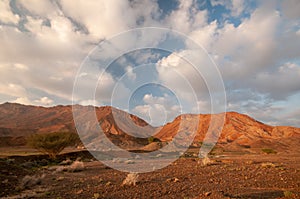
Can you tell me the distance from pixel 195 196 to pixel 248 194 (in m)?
2.02

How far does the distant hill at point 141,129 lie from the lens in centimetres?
6756

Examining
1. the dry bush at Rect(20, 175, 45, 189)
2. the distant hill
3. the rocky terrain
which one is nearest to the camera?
the rocky terrain

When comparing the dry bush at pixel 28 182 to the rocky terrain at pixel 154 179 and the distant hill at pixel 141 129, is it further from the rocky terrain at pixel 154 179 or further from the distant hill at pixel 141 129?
the distant hill at pixel 141 129

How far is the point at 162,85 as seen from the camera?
739 inches

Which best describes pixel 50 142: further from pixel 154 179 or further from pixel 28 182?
pixel 154 179

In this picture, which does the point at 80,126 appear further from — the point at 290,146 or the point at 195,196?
the point at 195,196

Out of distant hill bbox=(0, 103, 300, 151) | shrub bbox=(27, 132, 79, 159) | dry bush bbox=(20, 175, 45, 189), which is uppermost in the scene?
distant hill bbox=(0, 103, 300, 151)

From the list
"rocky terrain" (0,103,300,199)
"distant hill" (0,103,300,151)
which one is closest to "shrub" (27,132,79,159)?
"rocky terrain" (0,103,300,199)

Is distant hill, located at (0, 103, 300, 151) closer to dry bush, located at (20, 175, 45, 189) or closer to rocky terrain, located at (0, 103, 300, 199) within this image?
→ rocky terrain, located at (0, 103, 300, 199)

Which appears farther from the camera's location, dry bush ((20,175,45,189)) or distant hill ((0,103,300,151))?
distant hill ((0,103,300,151))

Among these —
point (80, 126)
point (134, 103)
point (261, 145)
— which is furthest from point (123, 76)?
point (80, 126)

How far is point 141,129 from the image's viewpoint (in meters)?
27.9

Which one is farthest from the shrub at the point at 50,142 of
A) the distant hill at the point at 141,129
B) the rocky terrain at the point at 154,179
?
the distant hill at the point at 141,129

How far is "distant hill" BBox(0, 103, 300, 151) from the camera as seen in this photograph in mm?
67562
